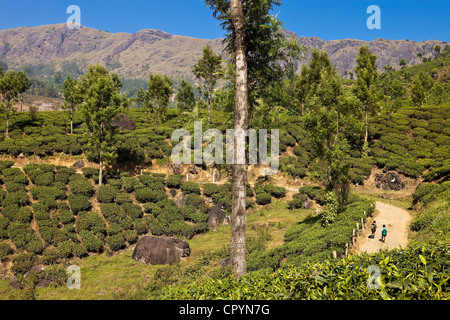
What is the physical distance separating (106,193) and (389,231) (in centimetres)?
2506

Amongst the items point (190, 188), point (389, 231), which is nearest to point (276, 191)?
point (190, 188)

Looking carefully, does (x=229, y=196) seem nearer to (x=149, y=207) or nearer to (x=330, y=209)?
(x=149, y=207)

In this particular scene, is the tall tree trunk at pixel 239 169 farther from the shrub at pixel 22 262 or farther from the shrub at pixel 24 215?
the shrub at pixel 24 215

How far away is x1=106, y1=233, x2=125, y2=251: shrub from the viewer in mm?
21438

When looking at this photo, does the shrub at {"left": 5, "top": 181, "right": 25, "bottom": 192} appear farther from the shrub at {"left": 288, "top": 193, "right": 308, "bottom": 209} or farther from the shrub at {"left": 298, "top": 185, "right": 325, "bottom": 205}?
the shrub at {"left": 298, "top": 185, "right": 325, "bottom": 205}

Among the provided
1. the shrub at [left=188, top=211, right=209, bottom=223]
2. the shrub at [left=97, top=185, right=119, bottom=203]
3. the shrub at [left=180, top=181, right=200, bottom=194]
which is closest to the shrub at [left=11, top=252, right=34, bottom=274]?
the shrub at [left=97, top=185, right=119, bottom=203]

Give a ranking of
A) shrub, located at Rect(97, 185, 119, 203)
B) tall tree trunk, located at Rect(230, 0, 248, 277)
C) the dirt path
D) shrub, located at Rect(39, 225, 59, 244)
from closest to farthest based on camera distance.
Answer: tall tree trunk, located at Rect(230, 0, 248, 277) → the dirt path → shrub, located at Rect(39, 225, 59, 244) → shrub, located at Rect(97, 185, 119, 203)

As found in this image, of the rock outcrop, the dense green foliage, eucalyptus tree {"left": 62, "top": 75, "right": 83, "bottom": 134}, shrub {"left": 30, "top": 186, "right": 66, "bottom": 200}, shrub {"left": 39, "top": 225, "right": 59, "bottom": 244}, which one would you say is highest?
eucalyptus tree {"left": 62, "top": 75, "right": 83, "bottom": 134}

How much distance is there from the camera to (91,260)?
19.9 metres

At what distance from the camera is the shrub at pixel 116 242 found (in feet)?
70.3

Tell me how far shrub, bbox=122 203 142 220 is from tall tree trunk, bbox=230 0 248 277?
19.5 m

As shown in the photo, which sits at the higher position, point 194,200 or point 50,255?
point 194,200

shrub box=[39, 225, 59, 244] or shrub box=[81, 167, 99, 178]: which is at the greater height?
shrub box=[81, 167, 99, 178]

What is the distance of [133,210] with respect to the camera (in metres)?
25.5
